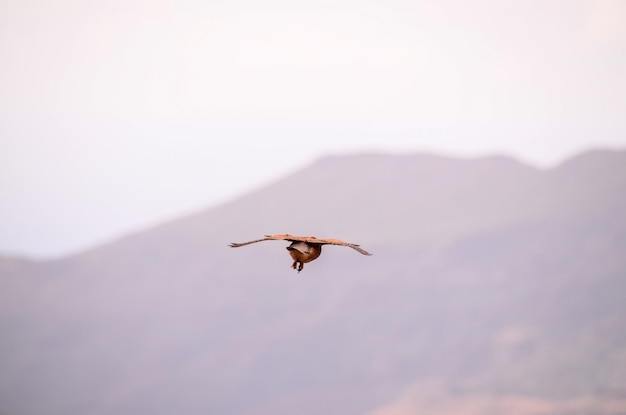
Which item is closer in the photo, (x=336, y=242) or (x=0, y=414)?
(x=336, y=242)

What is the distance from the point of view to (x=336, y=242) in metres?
27.8

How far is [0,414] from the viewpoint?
191 metres

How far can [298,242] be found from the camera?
29.2 meters

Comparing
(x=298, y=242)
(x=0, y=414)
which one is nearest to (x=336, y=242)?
(x=298, y=242)

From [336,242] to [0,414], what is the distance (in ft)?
577

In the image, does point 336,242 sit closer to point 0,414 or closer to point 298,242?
point 298,242

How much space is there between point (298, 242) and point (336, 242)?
1677 mm

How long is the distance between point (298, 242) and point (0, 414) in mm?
174267

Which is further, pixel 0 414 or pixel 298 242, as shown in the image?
pixel 0 414
